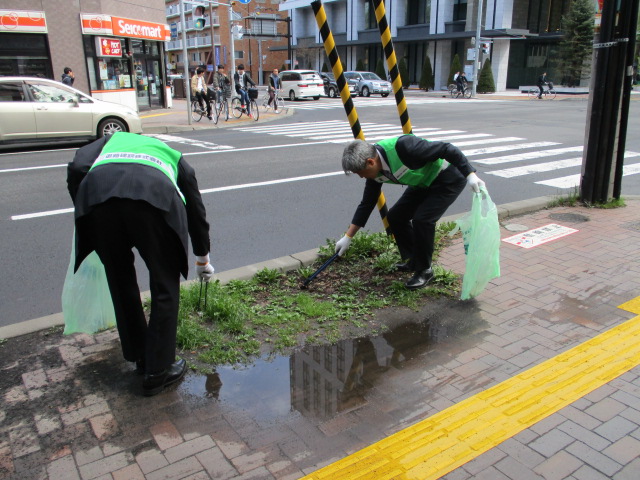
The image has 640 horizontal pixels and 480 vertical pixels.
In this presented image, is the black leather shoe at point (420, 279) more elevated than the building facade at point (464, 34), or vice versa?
the building facade at point (464, 34)

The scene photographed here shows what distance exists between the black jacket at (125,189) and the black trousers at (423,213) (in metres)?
1.99

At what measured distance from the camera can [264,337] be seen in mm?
3801

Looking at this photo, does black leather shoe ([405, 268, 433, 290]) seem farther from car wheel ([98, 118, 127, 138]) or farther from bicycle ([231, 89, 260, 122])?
bicycle ([231, 89, 260, 122])

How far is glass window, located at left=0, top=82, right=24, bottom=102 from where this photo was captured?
11930 millimetres

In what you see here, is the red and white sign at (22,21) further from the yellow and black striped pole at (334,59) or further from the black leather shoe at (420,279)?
the black leather shoe at (420,279)

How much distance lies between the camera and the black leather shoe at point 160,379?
3.06m

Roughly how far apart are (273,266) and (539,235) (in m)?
3.03

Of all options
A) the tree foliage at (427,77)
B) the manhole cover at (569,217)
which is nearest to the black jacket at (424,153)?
the manhole cover at (569,217)

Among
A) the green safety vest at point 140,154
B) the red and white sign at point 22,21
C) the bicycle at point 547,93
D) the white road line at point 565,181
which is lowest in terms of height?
the white road line at point 565,181

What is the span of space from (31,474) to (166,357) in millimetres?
857

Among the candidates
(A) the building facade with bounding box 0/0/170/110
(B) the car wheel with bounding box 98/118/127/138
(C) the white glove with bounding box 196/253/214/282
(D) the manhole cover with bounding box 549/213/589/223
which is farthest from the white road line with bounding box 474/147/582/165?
(A) the building facade with bounding box 0/0/170/110

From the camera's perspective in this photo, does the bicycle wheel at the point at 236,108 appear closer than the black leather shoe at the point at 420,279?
No

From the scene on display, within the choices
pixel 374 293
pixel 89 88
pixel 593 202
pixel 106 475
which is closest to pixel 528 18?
pixel 89 88

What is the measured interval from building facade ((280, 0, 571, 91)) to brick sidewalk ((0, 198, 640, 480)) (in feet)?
113
